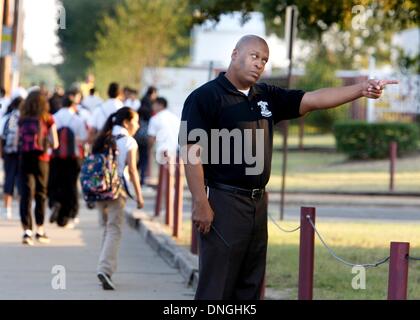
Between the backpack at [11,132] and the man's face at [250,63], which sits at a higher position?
the man's face at [250,63]

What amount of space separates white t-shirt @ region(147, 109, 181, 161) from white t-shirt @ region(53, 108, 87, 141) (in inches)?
180

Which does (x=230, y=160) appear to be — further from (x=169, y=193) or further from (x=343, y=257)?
(x=169, y=193)

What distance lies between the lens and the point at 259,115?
8.08 meters

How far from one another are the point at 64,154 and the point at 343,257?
5.54 metres

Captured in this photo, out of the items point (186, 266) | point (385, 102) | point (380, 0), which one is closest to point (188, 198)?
point (380, 0)

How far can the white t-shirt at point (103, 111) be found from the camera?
19.5 meters

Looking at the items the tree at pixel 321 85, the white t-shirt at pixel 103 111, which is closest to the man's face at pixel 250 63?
the white t-shirt at pixel 103 111

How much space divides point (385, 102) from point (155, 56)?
15.9 m

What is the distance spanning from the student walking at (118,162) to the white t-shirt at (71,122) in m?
5.39

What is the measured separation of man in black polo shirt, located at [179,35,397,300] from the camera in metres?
7.96

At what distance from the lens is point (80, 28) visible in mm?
75938

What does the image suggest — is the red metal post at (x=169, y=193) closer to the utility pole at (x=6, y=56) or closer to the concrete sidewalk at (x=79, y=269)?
the concrete sidewalk at (x=79, y=269)
